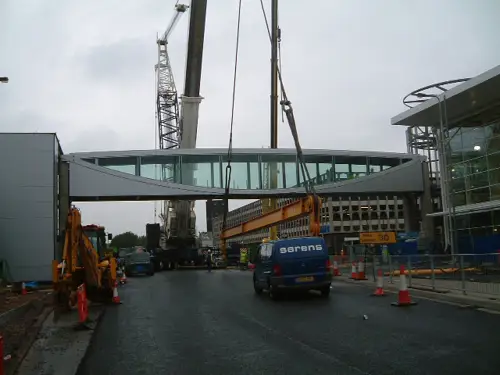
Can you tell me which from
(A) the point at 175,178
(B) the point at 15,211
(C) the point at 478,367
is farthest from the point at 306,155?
(C) the point at 478,367

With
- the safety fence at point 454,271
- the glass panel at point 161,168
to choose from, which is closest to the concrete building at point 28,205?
the glass panel at point 161,168

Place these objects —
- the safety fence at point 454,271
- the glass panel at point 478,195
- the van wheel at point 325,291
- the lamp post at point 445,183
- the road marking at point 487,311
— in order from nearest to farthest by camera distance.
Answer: the road marking at point 487,311, the safety fence at point 454,271, the van wheel at point 325,291, the glass panel at point 478,195, the lamp post at point 445,183

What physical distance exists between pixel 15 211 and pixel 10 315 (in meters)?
17.7

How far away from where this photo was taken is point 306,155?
41.7m

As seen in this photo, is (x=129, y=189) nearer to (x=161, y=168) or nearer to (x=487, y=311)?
(x=161, y=168)

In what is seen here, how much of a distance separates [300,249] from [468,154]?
21.1 meters

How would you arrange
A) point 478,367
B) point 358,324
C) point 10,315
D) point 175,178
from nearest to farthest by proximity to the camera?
point 478,367, point 358,324, point 10,315, point 175,178

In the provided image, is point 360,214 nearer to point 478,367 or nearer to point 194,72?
point 194,72

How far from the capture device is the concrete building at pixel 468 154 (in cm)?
3084

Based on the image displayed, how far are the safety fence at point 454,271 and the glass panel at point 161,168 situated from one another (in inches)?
896

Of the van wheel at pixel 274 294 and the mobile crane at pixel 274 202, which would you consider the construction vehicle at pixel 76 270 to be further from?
the mobile crane at pixel 274 202

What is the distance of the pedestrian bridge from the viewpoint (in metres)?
38.8

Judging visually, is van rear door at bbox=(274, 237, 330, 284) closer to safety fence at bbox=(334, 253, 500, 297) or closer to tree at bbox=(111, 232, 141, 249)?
safety fence at bbox=(334, 253, 500, 297)

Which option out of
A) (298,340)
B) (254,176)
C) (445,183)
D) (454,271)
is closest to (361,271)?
(454,271)
